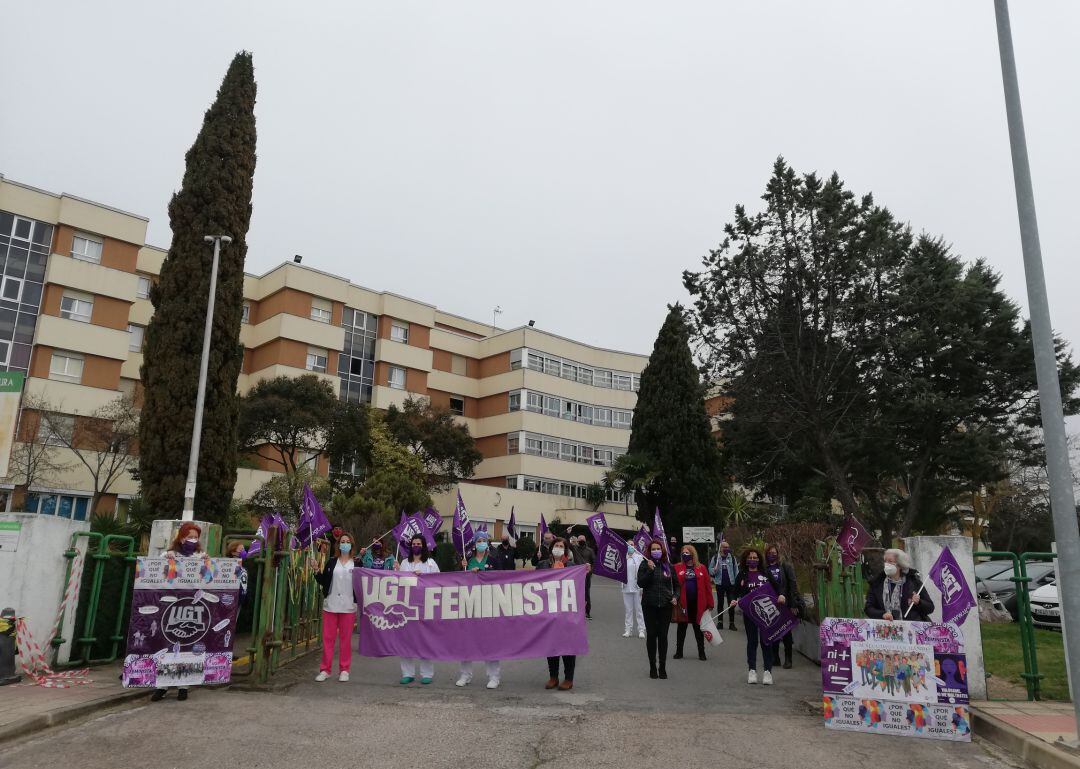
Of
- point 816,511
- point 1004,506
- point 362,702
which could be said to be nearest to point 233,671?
point 362,702

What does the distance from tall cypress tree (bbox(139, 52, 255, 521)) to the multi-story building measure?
12848 millimetres

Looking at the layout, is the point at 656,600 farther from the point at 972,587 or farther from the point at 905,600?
the point at 972,587

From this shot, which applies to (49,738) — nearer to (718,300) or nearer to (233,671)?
(233,671)

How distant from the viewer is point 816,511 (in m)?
34.6

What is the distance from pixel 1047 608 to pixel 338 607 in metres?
15.8

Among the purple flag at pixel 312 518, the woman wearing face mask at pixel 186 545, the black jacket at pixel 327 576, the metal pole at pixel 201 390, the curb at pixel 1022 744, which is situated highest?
the metal pole at pixel 201 390

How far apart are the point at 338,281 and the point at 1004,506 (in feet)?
143

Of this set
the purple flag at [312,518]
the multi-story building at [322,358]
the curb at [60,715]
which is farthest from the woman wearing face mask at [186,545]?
the multi-story building at [322,358]

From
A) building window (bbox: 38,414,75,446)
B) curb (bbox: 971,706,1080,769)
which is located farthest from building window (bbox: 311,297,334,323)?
curb (bbox: 971,706,1080,769)

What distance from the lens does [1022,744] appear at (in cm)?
715

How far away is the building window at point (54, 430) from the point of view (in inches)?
1340

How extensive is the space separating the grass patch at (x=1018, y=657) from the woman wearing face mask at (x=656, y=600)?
4491 millimetres

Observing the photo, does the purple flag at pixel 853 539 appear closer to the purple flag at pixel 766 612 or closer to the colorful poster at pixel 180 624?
the purple flag at pixel 766 612

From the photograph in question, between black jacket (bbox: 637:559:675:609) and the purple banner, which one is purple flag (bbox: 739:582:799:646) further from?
the purple banner
